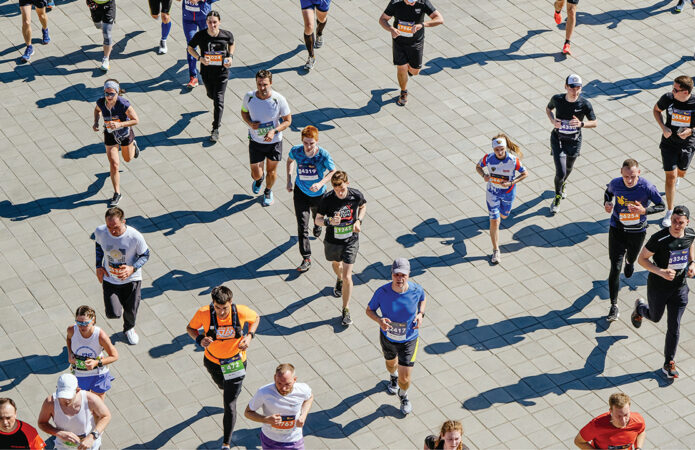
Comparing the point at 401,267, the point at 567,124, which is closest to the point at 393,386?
the point at 401,267

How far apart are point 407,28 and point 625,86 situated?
383cm

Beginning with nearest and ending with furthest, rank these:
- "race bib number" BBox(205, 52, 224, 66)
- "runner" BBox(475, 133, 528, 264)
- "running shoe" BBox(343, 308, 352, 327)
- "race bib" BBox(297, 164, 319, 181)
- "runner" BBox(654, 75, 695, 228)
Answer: "running shoe" BBox(343, 308, 352, 327) → "race bib" BBox(297, 164, 319, 181) → "runner" BBox(475, 133, 528, 264) → "runner" BBox(654, 75, 695, 228) → "race bib number" BBox(205, 52, 224, 66)

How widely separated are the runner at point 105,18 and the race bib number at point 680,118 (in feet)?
29.2

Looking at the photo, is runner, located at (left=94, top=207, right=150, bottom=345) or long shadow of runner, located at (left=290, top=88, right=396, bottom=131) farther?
long shadow of runner, located at (left=290, top=88, right=396, bottom=131)

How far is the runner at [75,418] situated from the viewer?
9.62m

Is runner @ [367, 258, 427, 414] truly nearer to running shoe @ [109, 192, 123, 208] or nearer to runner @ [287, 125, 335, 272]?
runner @ [287, 125, 335, 272]

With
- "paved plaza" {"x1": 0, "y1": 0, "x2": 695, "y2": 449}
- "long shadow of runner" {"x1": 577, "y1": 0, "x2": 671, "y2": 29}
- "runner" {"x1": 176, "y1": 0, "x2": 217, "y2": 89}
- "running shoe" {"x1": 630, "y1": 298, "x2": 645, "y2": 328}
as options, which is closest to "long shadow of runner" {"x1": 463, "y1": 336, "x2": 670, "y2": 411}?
"paved plaza" {"x1": 0, "y1": 0, "x2": 695, "y2": 449}

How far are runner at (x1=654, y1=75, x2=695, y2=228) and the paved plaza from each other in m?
0.86

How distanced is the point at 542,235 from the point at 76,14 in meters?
9.89

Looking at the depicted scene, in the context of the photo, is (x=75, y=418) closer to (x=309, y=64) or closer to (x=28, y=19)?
(x=309, y=64)

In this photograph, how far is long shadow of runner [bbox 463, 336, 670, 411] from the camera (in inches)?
464

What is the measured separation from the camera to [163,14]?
18156mm

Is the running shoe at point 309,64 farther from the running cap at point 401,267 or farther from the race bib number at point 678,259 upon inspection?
the race bib number at point 678,259

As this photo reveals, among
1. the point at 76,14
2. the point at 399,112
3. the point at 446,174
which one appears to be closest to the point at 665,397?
the point at 446,174
